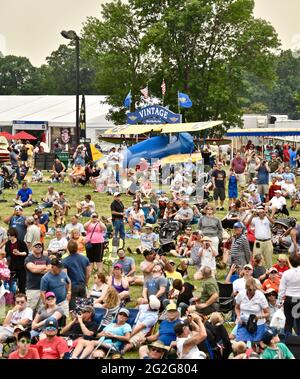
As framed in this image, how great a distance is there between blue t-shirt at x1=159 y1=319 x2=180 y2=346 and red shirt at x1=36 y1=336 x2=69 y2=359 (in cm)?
115

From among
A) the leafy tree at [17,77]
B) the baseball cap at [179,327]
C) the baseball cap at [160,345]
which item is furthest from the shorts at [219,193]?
the leafy tree at [17,77]

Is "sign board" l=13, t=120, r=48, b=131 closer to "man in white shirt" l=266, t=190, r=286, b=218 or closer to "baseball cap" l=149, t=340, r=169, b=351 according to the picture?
"man in white shirt" l=266, t=190, r=286, b=218

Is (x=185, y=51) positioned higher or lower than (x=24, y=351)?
higher

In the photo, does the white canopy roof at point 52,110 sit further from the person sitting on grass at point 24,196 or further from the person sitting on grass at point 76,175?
the person sitting on grass at point 24,196

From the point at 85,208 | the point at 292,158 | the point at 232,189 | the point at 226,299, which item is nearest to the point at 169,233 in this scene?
the point at 85,208

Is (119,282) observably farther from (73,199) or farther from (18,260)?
(73,199)

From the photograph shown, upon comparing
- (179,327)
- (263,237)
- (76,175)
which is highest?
(76,175)

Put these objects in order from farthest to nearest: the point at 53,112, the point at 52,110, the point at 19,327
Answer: the point at 52,110 → the point at 53,112 → the point at 19,327

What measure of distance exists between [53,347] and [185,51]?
3592 cm

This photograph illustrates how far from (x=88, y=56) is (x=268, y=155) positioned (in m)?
14.7

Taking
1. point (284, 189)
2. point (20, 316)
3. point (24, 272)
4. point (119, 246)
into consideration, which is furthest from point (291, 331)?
point (284, 189)

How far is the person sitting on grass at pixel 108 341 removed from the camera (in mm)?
10719

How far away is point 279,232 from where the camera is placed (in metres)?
18.5

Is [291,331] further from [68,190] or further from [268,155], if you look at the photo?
[268,155]
